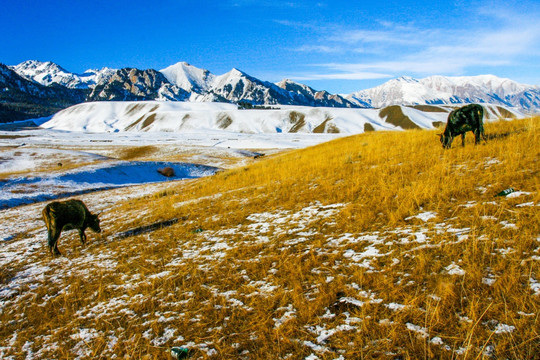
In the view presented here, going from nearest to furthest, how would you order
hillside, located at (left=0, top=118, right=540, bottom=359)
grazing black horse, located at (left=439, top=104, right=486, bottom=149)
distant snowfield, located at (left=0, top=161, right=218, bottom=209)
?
hillside, located at (left=0, top=118, right=540, bottom=359), grazing black horse, located at (left=439, top=104, right=486, bottom=149), distant snowfield, located at (left=0, top=161, right=218, bottom=209)

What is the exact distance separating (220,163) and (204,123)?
155906mm

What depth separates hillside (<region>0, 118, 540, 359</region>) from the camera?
273 cm

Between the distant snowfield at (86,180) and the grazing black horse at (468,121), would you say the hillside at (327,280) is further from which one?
the distant snowfield at (86,180)

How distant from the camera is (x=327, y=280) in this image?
3848mm

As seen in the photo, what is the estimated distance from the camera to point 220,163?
4856cm

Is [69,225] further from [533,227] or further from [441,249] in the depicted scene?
[533,227]

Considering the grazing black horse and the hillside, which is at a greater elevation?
the grazing black horse

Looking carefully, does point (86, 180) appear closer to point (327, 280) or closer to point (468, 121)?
point (327, 280)

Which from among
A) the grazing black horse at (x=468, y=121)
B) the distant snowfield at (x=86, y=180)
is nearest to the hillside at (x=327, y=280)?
the grazing black horse at (x=468, y=121)

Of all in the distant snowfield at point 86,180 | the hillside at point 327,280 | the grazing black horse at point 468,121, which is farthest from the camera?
the distant snowfield at point 86,180

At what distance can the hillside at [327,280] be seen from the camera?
273 cm

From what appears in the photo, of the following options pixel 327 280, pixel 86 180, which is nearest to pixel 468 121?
pixel 327 280

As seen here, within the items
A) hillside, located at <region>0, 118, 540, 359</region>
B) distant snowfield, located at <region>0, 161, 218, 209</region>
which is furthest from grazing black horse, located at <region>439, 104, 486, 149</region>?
distant snowfield, located at <region>0, 161, 218, 209</region>

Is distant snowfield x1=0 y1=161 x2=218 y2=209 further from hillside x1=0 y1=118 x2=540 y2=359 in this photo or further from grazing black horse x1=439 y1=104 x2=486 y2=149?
grazing black horse x1=439 y1=104 x2=486 y2=149
